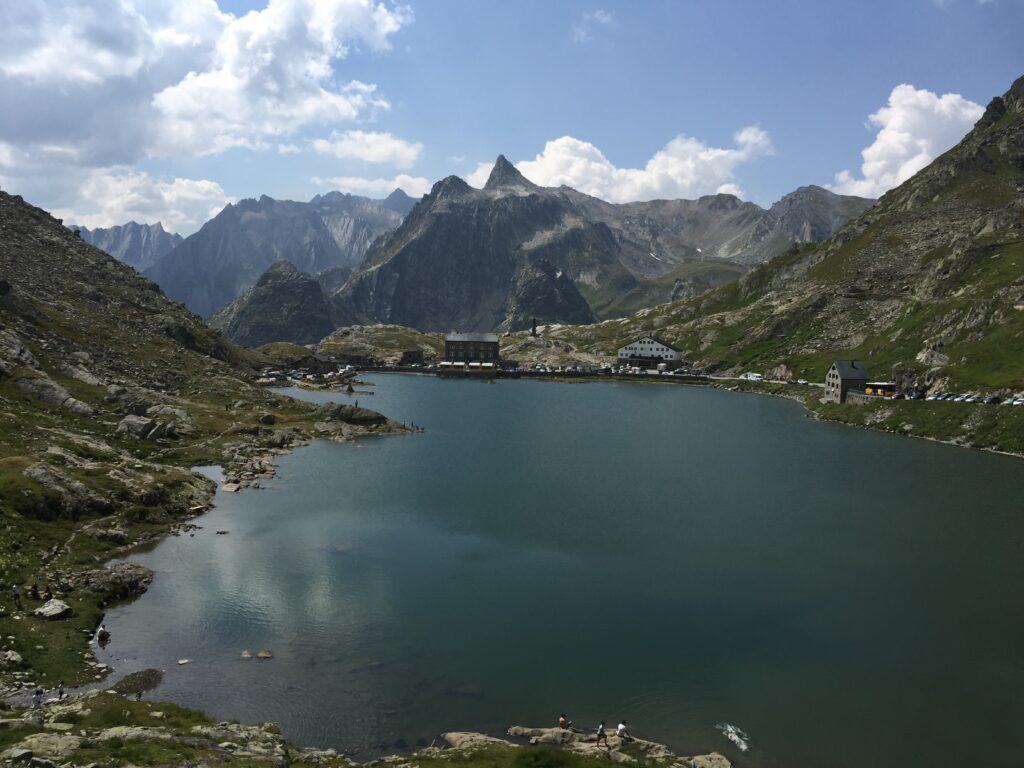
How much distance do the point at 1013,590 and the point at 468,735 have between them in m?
52.0

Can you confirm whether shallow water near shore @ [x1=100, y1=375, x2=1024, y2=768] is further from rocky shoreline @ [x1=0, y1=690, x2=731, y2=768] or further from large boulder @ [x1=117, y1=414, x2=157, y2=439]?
large boulder @ [x1=117, y1=414, x2=157, y2=439]

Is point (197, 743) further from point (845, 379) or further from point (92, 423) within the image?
point (845, 379)

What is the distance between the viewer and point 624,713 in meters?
40.2

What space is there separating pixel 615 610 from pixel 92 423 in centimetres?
7924

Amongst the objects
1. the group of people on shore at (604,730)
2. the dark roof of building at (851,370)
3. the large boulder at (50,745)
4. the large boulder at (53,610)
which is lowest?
the group of people on shore at (604,730)

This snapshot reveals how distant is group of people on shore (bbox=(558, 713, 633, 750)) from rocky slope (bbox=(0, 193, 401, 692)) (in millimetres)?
29683

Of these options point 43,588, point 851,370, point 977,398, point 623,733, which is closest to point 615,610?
point 623,733

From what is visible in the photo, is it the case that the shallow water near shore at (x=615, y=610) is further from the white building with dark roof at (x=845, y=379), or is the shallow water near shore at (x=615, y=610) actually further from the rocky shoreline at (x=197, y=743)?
the white building with dark roof at (x=845, y=379)

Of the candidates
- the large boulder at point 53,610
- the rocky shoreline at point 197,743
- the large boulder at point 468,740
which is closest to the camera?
the rocky shoreline at point 197,743

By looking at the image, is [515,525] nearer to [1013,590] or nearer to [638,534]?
[638,534]

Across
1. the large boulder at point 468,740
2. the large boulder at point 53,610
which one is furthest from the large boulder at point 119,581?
the large boulder at point 468,740

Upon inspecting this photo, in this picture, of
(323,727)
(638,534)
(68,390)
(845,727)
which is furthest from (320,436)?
(845,727)

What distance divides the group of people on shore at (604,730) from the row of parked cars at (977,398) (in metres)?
122

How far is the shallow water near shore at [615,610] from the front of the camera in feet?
131
